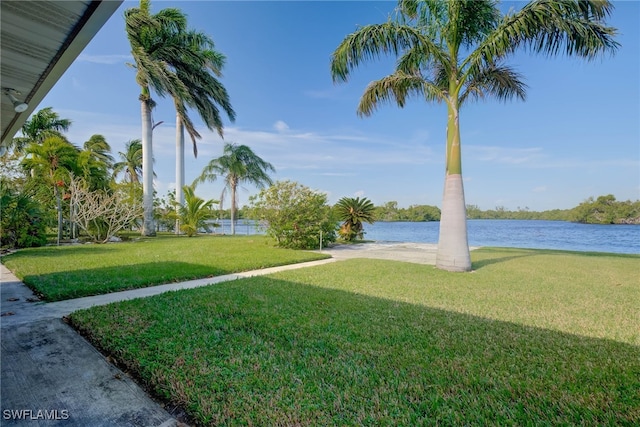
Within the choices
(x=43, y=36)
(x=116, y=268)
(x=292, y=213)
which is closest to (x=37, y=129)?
(x=292, y=213)

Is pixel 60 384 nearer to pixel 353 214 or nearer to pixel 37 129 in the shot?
pixel 353 214

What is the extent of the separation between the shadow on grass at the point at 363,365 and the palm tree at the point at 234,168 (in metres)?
21.7

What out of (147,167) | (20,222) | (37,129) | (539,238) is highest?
(37,129)

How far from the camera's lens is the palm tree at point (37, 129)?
19.7 metres

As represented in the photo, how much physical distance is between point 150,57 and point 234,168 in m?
11.0

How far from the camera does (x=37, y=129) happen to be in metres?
20.2

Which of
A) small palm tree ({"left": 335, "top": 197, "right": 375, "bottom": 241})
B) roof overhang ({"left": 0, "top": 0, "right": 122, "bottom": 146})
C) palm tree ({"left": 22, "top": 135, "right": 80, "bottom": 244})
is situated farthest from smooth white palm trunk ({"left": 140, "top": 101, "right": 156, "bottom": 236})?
roof overhang ({"left": 0, "top": 0, "right": 122, "bottom": 146})

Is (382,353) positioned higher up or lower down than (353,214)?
lower down

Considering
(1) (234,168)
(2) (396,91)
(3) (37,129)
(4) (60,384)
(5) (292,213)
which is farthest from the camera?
(1) (234,168)

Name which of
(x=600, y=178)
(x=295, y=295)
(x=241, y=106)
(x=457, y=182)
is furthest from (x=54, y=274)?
(x=600, y=178)

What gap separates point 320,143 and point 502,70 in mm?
14649

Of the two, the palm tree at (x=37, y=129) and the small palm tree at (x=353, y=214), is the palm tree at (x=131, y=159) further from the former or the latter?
the small palm tree at (x=353, y=214)

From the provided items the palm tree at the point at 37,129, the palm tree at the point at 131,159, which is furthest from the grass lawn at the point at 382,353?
the palm tree at the point at 131,159

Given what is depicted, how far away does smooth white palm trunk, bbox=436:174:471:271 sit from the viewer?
24.3ft
